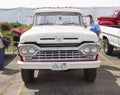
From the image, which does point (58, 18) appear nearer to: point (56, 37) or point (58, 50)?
point (56, 37)

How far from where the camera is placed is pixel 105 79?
30.6 ft

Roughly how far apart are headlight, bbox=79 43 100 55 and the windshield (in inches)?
75.5

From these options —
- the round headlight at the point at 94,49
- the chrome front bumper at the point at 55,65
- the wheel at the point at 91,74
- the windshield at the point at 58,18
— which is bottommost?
the wheel at the point at 91,74

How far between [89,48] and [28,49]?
1442mm

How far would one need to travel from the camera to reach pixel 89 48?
7957 millimetres

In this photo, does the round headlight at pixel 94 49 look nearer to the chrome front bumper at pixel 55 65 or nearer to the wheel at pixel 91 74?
the chrome front bumper at pixel 55 65

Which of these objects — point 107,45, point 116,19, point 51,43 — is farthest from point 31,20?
point 116,19

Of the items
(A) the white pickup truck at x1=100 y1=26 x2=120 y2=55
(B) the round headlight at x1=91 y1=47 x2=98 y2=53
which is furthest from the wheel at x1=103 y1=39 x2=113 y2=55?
(B) the round headlight at x1=91 y1=47 x2=98 y2=53

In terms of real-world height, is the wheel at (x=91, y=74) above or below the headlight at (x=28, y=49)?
below

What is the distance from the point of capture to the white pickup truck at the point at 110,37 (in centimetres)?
1275

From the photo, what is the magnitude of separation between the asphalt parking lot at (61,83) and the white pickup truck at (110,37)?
5.66 ft

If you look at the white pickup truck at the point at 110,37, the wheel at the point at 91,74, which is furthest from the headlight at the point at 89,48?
the white pickup truck at the point at 110,37

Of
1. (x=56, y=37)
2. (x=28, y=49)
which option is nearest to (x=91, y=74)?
(x=56, y=37)
